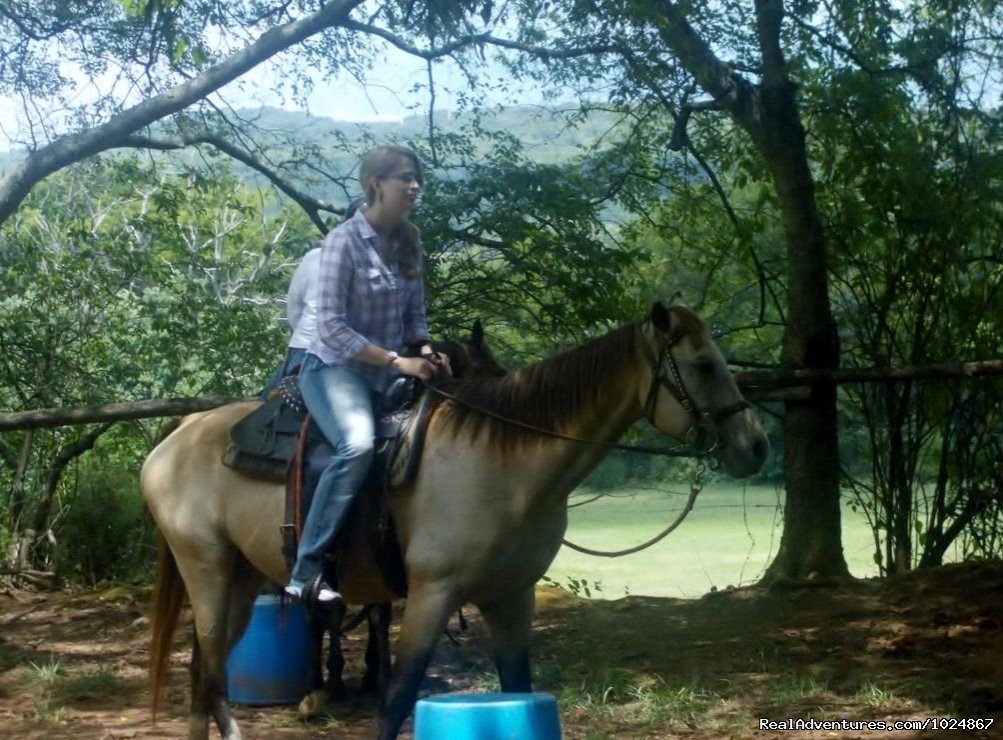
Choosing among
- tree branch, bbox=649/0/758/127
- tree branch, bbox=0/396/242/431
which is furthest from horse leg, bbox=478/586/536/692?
tree branch, bbox=649/0/758/127

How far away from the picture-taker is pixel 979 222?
720 cm

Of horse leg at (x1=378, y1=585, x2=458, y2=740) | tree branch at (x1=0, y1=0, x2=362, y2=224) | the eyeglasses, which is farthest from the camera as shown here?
tree branch at (x1=0, y1=0, x2=362, y2=224)

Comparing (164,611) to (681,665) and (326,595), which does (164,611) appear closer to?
(326,595)

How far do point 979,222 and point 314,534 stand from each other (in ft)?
16.0

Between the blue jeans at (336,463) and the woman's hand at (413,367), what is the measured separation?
166 mm

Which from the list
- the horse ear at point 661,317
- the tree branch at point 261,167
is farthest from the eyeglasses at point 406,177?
the tree branch at point 261,167

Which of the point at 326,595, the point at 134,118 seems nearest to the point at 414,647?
the point at 326,595

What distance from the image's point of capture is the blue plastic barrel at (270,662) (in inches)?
220

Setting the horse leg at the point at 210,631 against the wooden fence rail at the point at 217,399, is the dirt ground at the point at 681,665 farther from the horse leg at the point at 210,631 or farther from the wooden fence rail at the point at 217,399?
the wooden fence rail at the point at 217,399

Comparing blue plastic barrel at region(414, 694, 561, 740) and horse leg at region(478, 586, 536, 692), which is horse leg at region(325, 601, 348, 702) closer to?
horse leg at region(478, 586, 536, 692)

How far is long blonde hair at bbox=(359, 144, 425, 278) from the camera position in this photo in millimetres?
4180

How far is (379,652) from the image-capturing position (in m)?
5.24

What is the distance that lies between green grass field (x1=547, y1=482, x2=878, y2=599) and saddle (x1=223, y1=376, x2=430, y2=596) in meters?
3.51

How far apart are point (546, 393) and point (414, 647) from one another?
0.97m
